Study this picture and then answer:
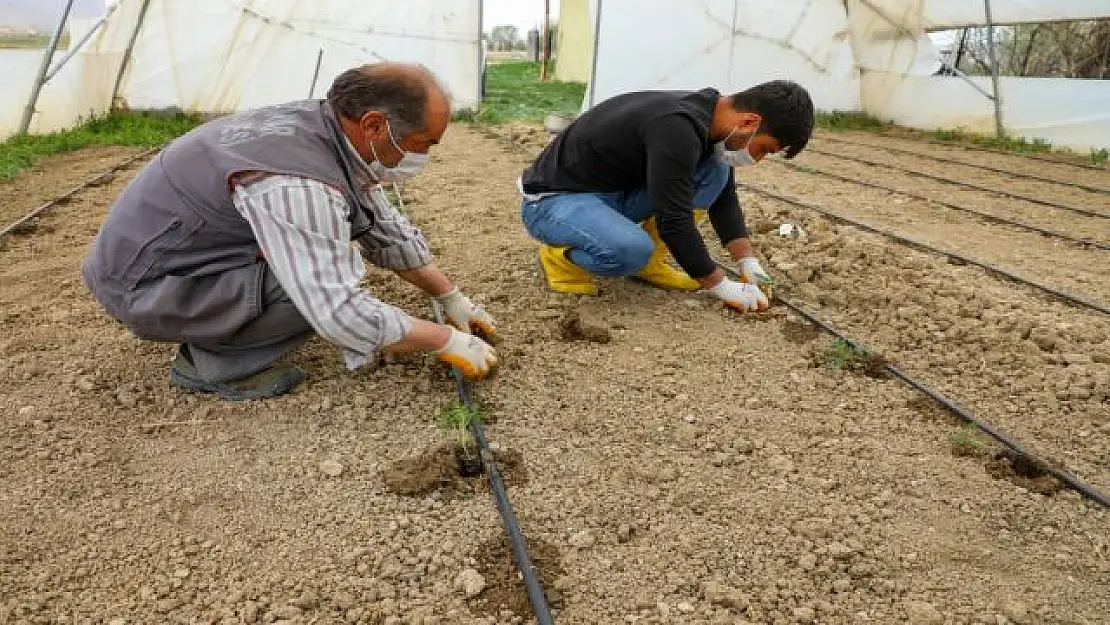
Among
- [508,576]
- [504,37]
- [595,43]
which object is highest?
[504,37]

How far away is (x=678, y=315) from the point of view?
3.20 metres

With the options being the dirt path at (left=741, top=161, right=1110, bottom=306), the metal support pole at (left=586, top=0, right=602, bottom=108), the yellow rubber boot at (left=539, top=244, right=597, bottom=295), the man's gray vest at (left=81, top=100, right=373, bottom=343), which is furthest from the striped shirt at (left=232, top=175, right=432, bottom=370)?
the metal support pole at (left=586, top=0, right=602, bottom=108)

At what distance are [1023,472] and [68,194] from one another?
5.15 meters

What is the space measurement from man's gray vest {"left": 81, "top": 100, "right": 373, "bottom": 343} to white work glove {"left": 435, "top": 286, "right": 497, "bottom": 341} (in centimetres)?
54

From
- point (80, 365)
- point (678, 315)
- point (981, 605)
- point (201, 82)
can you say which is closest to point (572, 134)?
point (678, 315)

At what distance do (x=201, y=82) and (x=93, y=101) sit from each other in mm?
1001

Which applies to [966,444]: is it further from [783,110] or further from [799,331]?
[783,110]

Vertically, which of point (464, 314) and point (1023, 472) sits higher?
point (464, 314)

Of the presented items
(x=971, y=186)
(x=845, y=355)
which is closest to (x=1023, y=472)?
(x=845, y=355)

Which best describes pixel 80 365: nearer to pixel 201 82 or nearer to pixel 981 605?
pixel 981 605

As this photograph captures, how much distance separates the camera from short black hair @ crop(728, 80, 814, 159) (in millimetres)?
2686

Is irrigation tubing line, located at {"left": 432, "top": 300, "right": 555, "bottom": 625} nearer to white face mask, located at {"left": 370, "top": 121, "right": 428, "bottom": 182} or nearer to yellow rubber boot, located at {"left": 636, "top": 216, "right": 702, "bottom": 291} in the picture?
white face mask, located at {"left": 370, "top": 121, "right": 428, "bottom": 182}

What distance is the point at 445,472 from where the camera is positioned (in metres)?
2.11

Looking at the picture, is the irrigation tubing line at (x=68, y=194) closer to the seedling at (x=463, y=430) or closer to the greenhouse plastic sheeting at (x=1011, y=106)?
the seedling at (x=463, y=430)
